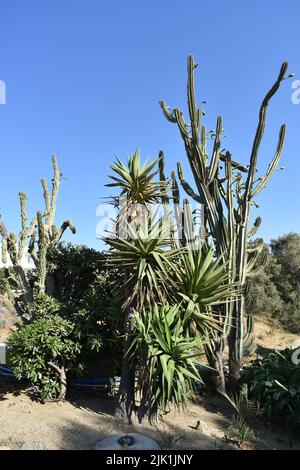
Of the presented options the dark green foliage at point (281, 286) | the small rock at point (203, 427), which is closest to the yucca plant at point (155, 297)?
the small rock at point (203, 427)

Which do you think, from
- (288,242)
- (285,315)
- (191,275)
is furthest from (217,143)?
(288,242)

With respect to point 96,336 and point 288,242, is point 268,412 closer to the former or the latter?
point 96,336

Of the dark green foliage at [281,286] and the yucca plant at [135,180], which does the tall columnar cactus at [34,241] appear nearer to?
the yucca plant at [135,180]

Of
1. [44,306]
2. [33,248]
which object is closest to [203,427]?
[44,306]

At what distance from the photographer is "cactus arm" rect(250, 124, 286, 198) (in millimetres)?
6949

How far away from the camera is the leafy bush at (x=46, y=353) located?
18.7 ft


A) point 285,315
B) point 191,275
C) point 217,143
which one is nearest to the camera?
point 191,275

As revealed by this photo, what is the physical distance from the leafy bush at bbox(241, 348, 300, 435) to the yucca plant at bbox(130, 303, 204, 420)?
140 centimetres

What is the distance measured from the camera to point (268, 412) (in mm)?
5445

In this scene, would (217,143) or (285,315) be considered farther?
(285,315)

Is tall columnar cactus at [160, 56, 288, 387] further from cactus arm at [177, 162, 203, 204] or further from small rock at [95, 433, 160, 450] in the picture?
small rock at [95, 433, 160, 450]

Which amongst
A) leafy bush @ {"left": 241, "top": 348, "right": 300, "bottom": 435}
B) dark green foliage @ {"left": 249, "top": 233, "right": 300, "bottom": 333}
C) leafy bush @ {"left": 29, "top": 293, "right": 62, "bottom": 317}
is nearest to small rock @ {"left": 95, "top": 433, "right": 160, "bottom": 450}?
leafy bush @ {"left": 241, "top": 348, "right": 300, "bottom": 435}
